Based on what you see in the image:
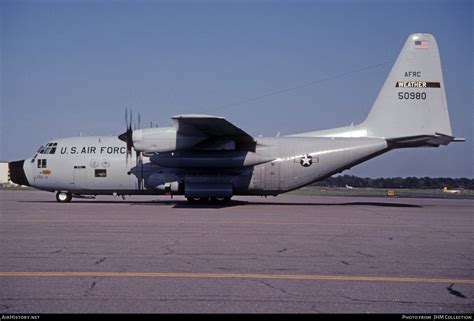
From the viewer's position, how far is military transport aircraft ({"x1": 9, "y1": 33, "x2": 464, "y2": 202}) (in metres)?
23.5

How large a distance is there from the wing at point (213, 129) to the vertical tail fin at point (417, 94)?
6.83 m

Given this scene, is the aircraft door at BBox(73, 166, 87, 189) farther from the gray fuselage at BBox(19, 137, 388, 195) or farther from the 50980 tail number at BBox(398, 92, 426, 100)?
the 50980 tail number at BBox(398, 92, 426, 100)

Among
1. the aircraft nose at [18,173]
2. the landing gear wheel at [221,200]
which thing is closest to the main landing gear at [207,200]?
the landing gear wheel at [221,200]

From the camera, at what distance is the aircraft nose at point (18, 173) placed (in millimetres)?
26141

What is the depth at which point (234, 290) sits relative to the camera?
21.5 feet

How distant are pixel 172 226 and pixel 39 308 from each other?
819 cm

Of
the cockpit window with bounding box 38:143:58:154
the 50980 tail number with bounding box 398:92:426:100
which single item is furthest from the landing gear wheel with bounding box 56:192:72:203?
the 50980 tail number with bounding box 398:92:426:100

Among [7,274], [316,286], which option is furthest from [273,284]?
[7,274]

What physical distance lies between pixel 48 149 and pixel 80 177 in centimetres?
258

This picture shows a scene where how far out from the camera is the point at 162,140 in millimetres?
22812

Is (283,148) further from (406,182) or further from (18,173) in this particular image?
(406,182)

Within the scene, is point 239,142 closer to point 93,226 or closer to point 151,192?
point 151,192

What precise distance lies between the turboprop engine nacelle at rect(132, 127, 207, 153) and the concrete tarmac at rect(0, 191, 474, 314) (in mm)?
9175

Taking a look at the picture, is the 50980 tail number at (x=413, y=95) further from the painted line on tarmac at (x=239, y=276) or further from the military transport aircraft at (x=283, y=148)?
the painted line on tarmac at (x=239, y=276)
